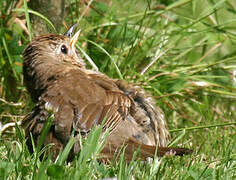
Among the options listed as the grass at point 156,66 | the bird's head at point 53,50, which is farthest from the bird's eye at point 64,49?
the grass at point 156,66

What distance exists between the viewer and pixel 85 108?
369cm

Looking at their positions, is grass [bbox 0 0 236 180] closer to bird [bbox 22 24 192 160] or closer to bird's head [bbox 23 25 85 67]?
bird's head [bbox 23 25 85 67]

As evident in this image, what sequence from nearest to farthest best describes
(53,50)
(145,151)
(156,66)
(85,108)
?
(145,151)
(85,108)
(53,50)
(156,66)

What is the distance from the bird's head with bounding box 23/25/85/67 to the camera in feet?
14.7

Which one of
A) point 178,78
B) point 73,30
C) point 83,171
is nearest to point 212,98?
point 178,78

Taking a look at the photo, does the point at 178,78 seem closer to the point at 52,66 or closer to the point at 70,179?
the point at 52,66

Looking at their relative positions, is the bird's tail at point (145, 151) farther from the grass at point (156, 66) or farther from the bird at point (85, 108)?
the grass at point (156, 66)

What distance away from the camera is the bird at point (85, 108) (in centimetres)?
362

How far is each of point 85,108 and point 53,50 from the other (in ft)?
3.34

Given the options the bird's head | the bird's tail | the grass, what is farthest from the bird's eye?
the bird's tail

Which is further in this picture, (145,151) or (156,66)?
(156,66)

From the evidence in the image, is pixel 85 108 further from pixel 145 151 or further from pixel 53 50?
pixel 53 50

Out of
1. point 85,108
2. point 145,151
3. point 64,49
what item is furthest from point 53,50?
point 145,151

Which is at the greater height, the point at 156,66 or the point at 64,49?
the point at 64,49
